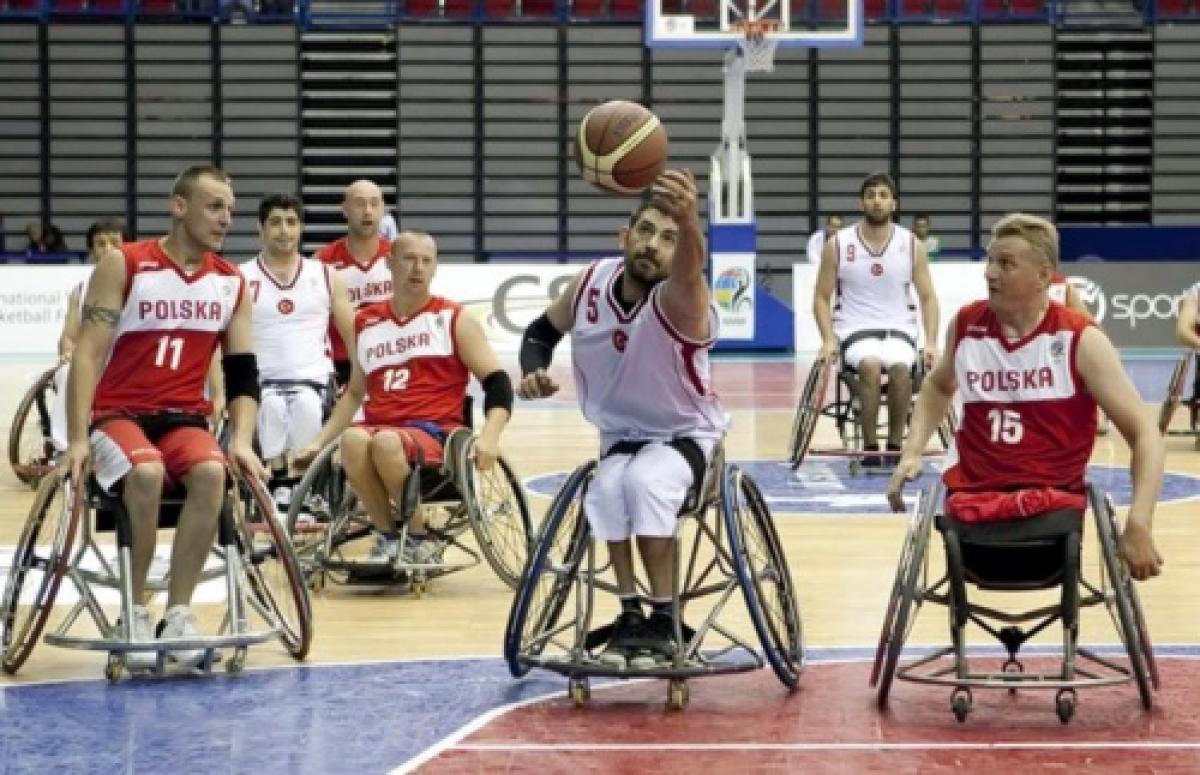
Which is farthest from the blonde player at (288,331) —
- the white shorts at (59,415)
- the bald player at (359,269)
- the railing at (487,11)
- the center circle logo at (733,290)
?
the railing at (487,11)

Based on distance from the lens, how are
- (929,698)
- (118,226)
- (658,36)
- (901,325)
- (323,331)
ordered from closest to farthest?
(929,698) < (323,331) < (118,226) < (901,325) < (658,36)

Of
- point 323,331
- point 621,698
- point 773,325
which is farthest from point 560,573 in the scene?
point 773,325

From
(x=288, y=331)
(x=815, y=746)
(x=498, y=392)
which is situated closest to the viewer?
(x=815, y=746)

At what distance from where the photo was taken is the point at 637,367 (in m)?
6.22

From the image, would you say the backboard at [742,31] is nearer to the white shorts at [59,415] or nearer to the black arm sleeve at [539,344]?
the white shorts at [59,415]

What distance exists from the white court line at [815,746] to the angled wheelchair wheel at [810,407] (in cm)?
643

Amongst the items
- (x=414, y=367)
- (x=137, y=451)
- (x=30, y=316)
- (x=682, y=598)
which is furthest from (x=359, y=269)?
(x=30, y=316)

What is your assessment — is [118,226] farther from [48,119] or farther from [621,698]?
[48,119]

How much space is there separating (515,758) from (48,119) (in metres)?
20.3

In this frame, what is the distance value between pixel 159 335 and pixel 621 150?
1661mm

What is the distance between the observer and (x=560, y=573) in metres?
6.25

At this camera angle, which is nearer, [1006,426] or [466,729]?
[466,729]

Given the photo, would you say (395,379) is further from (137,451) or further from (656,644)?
(656,644)

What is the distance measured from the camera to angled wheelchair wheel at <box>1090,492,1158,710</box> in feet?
18.6
